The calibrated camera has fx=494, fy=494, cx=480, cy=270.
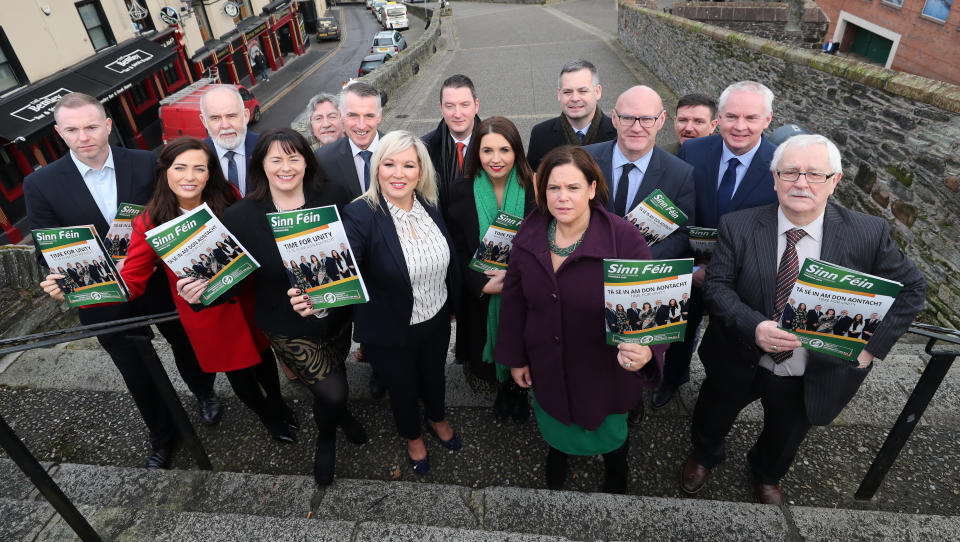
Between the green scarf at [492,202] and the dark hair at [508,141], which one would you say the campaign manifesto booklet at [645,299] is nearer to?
the green scarf at [492,202]

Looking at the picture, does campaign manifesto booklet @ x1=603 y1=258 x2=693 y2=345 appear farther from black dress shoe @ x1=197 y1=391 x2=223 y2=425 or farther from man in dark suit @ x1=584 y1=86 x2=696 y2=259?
black dress shoe @ x1=197 y1=391 x2=223 y2=425

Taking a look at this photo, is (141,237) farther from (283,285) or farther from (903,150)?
(903,150)

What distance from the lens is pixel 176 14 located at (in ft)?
69.7

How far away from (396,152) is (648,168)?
1599mm

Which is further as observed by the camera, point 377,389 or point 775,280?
point 377,389

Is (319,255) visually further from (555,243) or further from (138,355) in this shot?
(138,355)

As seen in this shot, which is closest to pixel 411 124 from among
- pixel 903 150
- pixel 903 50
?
pixel 903 150

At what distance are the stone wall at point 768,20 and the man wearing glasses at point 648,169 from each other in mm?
14155

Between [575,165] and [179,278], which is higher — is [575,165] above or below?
above

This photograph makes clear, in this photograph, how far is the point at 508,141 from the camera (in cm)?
301

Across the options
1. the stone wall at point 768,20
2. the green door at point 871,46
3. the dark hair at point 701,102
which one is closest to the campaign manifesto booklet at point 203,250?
the dark hair at point 701,102

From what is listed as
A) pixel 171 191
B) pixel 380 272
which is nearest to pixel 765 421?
pixel 380 272

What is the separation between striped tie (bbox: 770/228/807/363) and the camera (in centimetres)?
237

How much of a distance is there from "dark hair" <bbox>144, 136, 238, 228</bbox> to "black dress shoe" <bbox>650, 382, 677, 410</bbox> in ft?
10.3
